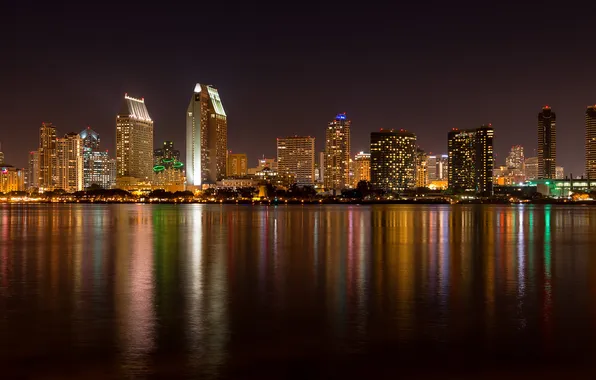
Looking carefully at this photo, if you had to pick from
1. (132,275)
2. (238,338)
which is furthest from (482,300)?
(132,275)

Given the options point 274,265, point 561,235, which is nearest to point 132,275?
point 274,265

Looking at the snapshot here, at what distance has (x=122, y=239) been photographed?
46.8 meters

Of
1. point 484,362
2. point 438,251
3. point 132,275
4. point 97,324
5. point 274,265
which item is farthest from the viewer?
point 438,251

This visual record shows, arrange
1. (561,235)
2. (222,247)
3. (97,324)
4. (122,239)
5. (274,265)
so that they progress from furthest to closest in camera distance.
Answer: (561,235), (122,239), (222,247), (274,265), (97,324)

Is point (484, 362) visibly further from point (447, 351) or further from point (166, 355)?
point (166, 355)

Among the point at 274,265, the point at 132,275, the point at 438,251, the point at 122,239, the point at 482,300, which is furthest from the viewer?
the point at 122,239

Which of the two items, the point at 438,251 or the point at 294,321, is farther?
the point at 438,251

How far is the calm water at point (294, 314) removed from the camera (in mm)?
13133

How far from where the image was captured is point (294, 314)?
726 inches

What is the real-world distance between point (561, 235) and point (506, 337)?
137ft

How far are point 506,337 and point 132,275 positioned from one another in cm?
1658

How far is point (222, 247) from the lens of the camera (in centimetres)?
4038

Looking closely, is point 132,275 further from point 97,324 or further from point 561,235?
point 561,235

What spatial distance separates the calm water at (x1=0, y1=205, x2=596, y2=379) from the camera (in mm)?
13133
